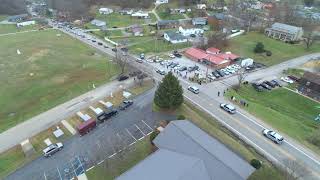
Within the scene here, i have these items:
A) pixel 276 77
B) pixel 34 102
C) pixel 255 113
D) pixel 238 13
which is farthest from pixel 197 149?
pixel 238 13

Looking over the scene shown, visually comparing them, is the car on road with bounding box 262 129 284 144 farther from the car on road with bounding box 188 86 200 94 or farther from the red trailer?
the red trailer

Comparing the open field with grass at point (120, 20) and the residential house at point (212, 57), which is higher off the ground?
the open field with grass at point (120, 20)

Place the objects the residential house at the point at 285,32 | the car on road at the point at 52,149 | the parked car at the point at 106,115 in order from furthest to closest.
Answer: the residential house at the point at 285,32 → the parked car at the point at 106,115 → the car on road at the point at 52,149

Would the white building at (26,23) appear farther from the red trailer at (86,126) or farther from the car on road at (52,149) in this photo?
the car on road at (52,149)

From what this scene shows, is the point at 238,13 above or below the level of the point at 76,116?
above

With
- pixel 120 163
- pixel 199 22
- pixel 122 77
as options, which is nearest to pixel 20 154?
pixel 120 163

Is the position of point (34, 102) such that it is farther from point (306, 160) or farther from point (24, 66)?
point (306, 160)

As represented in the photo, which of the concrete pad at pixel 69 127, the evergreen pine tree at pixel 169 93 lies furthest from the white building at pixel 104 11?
the evergreen pine tree at pixel 169 93
